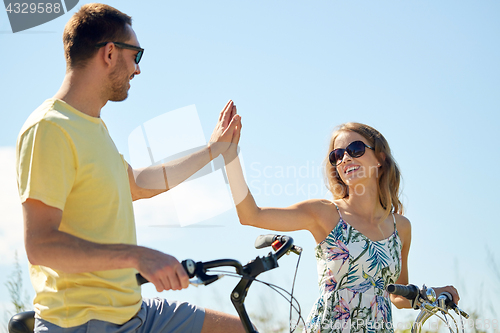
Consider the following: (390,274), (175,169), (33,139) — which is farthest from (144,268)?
(390,274)

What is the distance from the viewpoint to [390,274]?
3.94 m

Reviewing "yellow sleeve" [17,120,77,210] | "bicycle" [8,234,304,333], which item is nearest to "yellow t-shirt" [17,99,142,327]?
"yellow sleeve" [17,120,77,210]

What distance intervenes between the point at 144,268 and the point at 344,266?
7.16ft

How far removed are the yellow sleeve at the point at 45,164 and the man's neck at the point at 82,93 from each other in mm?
324

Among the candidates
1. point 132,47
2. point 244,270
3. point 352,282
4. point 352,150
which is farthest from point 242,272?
point 352,150

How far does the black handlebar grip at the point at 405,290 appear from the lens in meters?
3.04

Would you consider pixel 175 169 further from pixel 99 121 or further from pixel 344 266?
pixel 344 266

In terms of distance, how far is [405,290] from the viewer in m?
3.17

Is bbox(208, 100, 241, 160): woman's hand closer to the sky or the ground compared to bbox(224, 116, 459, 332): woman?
closer to the sky

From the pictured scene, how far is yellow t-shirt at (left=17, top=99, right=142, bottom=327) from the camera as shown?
2.15 m

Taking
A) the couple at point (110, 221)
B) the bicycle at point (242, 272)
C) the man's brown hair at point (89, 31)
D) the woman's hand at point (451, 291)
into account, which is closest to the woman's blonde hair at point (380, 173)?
the couple at point (110, 221)

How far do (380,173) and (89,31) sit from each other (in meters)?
2.81

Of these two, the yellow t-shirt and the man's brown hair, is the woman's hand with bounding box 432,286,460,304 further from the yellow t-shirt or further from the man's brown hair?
the man's brown hair

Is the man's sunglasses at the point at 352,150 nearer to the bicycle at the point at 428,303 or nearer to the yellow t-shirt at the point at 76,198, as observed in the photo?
the bicycle at the point at 428,303
